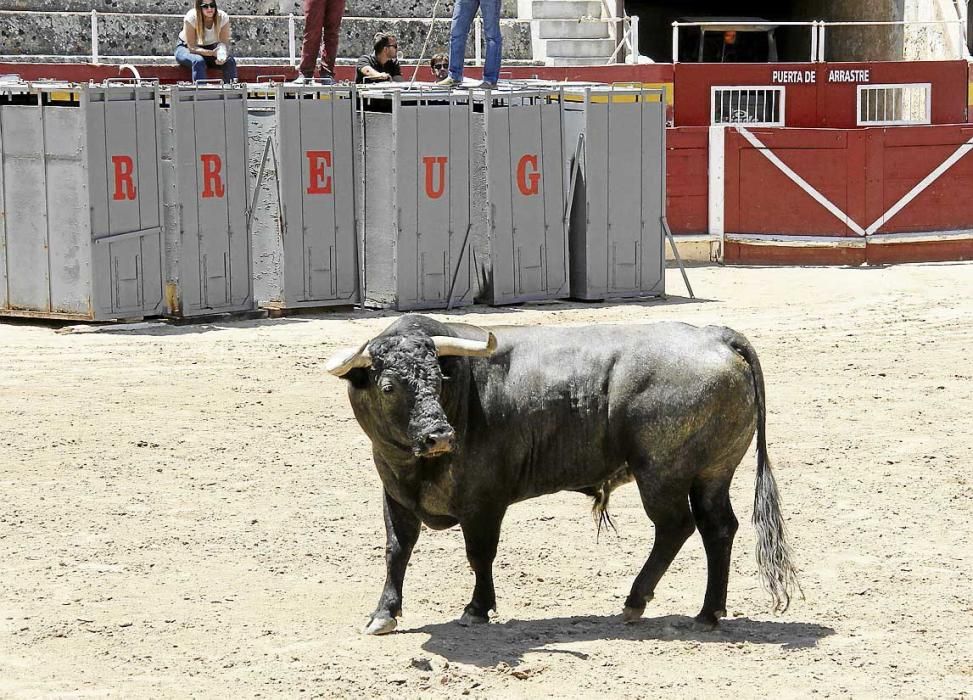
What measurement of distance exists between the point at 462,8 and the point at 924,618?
968cm

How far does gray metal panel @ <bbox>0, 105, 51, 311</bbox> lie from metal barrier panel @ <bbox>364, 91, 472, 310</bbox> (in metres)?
3.16

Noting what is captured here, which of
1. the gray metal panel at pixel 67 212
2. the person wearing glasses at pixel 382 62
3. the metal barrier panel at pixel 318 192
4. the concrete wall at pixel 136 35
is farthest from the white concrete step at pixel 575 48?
the gray metal panel at pixel 67 212

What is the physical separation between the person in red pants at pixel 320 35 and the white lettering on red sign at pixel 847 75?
801 centimetres

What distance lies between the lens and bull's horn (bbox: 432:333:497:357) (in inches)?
240

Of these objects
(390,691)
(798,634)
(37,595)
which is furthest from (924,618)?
(37,595)

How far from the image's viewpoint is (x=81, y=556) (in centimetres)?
768

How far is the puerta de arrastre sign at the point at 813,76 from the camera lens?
21500 millimetres

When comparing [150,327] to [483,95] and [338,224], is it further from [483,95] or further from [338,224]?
[483,95]

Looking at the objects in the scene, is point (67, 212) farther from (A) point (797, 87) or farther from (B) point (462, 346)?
(A) point (797, 87)

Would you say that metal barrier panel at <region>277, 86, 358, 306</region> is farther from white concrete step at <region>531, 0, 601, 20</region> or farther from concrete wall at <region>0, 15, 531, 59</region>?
white concrete step at <region>531, 0, 601, 20</region>

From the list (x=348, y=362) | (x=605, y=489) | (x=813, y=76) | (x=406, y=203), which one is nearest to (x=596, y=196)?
(x=406, y=203)

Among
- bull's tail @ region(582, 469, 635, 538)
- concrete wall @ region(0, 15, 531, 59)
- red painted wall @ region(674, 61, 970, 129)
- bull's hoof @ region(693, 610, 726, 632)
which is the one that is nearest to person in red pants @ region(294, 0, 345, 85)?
concrete wall @ region(0, 15, 531, 59)

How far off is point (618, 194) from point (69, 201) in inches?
214

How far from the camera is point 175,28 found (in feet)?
70.6
